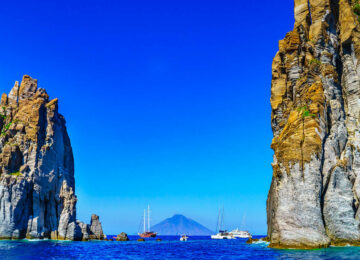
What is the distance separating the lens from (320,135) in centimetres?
5516

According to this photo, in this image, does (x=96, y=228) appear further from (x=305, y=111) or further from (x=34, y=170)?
(x=305, y=111)

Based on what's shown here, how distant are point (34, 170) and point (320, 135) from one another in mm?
76838

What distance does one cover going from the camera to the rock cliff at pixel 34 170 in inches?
3767

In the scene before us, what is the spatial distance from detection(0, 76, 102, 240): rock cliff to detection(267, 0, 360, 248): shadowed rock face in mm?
64056

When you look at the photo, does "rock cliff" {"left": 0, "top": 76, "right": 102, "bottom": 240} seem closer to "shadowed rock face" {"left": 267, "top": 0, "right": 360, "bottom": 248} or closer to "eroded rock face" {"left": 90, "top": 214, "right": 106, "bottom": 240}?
"eroded rock face" {"left": 90, "top": 214, "right": 106, "bottom": 240}

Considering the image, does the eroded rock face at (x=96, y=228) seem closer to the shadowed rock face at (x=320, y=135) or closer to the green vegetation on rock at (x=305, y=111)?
the shadowed rock face at (x=320, y=135)

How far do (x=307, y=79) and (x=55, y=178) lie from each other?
77.4 m

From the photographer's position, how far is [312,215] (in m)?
51.8

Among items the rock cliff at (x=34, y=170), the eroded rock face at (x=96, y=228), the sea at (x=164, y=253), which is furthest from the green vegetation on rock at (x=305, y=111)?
the eroded rock face at (x=96, y=228)

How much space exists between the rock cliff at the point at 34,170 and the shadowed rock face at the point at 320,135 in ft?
210

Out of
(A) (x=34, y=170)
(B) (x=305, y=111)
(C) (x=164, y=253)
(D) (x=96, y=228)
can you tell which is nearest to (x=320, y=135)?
(B) (x=305, y=111)

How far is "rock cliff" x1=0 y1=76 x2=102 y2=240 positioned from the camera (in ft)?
314

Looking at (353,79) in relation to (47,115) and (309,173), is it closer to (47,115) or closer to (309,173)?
(309,173)

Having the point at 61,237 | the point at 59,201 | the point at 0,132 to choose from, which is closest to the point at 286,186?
the point at 61,237
